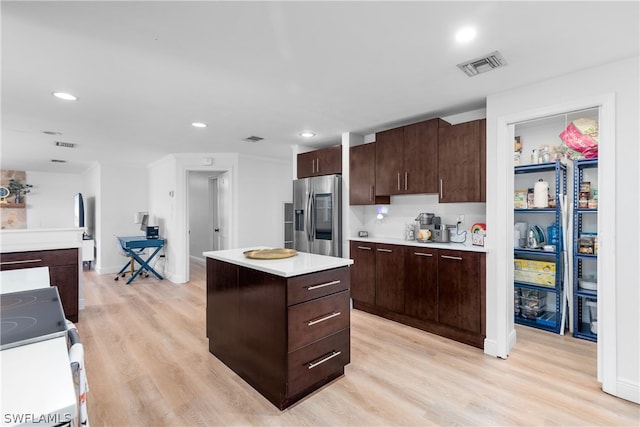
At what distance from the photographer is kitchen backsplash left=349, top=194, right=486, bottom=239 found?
10.9ft

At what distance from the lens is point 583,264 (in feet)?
10.5

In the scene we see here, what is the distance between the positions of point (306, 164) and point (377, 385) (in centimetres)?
305

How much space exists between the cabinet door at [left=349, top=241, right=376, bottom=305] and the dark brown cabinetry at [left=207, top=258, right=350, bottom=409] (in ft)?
4.42

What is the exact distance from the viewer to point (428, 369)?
2.44m

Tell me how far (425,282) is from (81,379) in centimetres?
290

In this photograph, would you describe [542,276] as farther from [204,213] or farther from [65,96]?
[204,213]

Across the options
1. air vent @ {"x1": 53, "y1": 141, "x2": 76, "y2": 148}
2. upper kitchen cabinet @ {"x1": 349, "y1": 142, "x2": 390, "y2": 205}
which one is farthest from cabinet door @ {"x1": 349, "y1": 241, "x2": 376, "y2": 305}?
air vent @ {"x1": 53, "y1": 141, "x2": 76, "y2": 148}

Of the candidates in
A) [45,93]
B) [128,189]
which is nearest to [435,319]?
[45,93]

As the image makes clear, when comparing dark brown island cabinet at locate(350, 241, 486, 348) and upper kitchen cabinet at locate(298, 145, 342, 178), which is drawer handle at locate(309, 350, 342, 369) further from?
upper kitchen cabinet at locate(298, 145, 342, 178)

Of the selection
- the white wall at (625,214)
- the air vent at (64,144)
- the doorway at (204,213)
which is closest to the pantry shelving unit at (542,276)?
the white wall at (625,214)

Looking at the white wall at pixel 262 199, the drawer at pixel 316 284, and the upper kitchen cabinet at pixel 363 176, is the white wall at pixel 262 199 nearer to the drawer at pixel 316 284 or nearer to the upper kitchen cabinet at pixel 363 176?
the upper kitchen cabinet at pixel 363 176

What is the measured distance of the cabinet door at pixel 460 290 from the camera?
2.79 meters

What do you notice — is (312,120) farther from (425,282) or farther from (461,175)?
(425,282)

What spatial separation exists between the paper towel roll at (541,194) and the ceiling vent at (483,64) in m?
1.72
